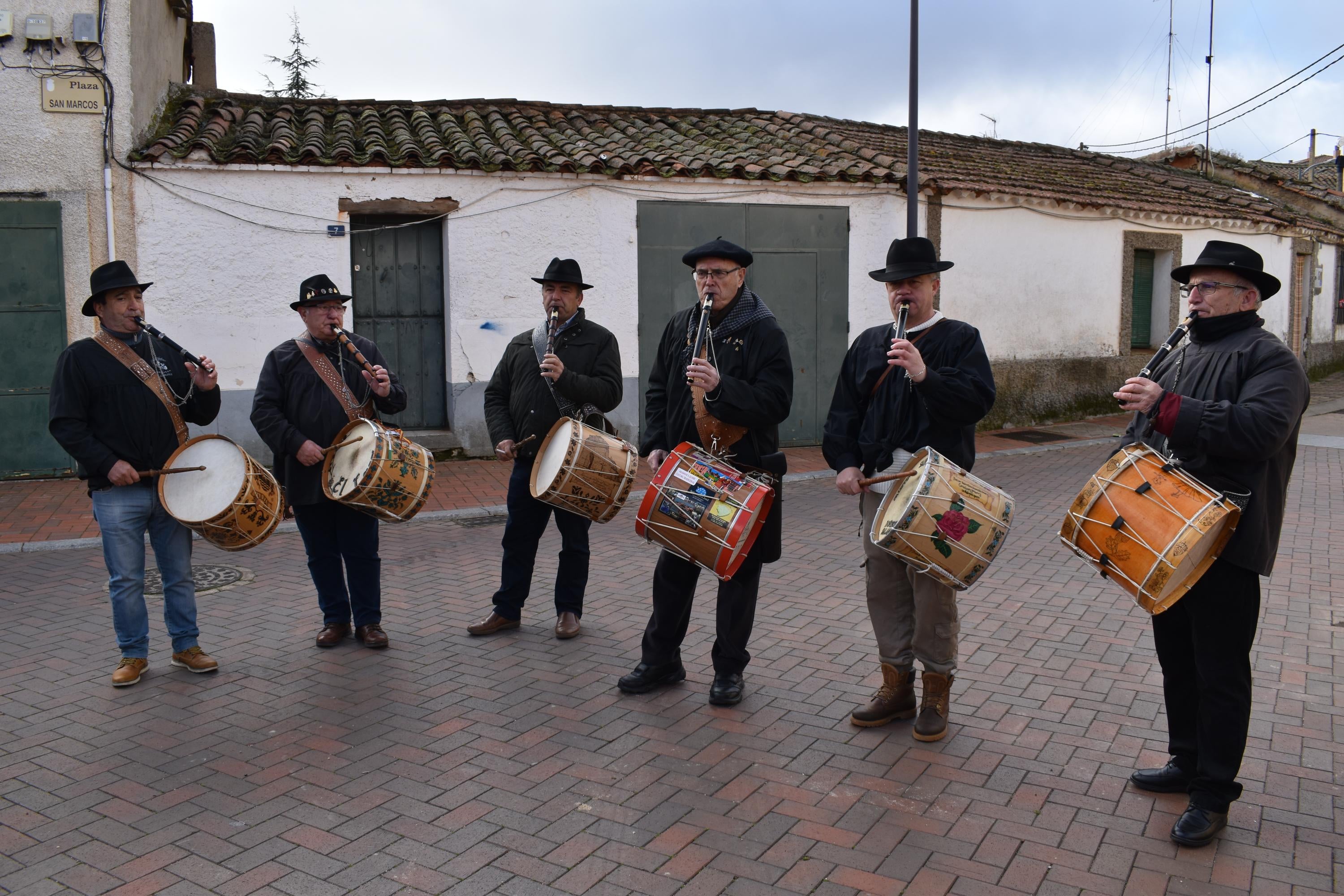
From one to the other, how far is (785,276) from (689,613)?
823 centimetres

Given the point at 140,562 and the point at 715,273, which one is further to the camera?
the point at 140,562

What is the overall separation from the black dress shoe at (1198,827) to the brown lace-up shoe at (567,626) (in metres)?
3.04

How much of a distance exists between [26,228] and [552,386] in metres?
7.29

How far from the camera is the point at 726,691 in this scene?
4703 mm

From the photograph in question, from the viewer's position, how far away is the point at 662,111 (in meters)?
14.7

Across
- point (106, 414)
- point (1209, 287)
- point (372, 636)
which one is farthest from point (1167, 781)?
point (106, 414)

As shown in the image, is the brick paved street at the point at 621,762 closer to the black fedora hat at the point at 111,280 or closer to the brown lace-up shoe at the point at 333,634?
the brown lace-up shoe at the point at 333,634

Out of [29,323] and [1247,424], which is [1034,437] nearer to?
[1247,424]

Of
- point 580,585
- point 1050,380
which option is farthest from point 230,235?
point 1050,380

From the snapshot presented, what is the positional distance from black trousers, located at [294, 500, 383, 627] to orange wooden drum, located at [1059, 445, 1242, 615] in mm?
3403

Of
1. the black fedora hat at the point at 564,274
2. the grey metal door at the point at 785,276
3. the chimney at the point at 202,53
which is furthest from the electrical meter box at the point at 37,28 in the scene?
the black fedora hat at the point at 564,274

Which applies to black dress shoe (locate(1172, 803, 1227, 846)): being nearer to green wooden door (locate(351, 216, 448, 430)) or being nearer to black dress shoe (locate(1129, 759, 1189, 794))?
black dress shoe (locate(1129, 759, 1189, 794))

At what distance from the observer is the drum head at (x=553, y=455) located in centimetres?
495

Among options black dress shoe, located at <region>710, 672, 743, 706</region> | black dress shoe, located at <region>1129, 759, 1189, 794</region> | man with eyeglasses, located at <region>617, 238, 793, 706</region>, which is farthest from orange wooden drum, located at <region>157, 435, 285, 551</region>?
black dress shoe, located at <region>1129, 759, 1189, 794</region>
